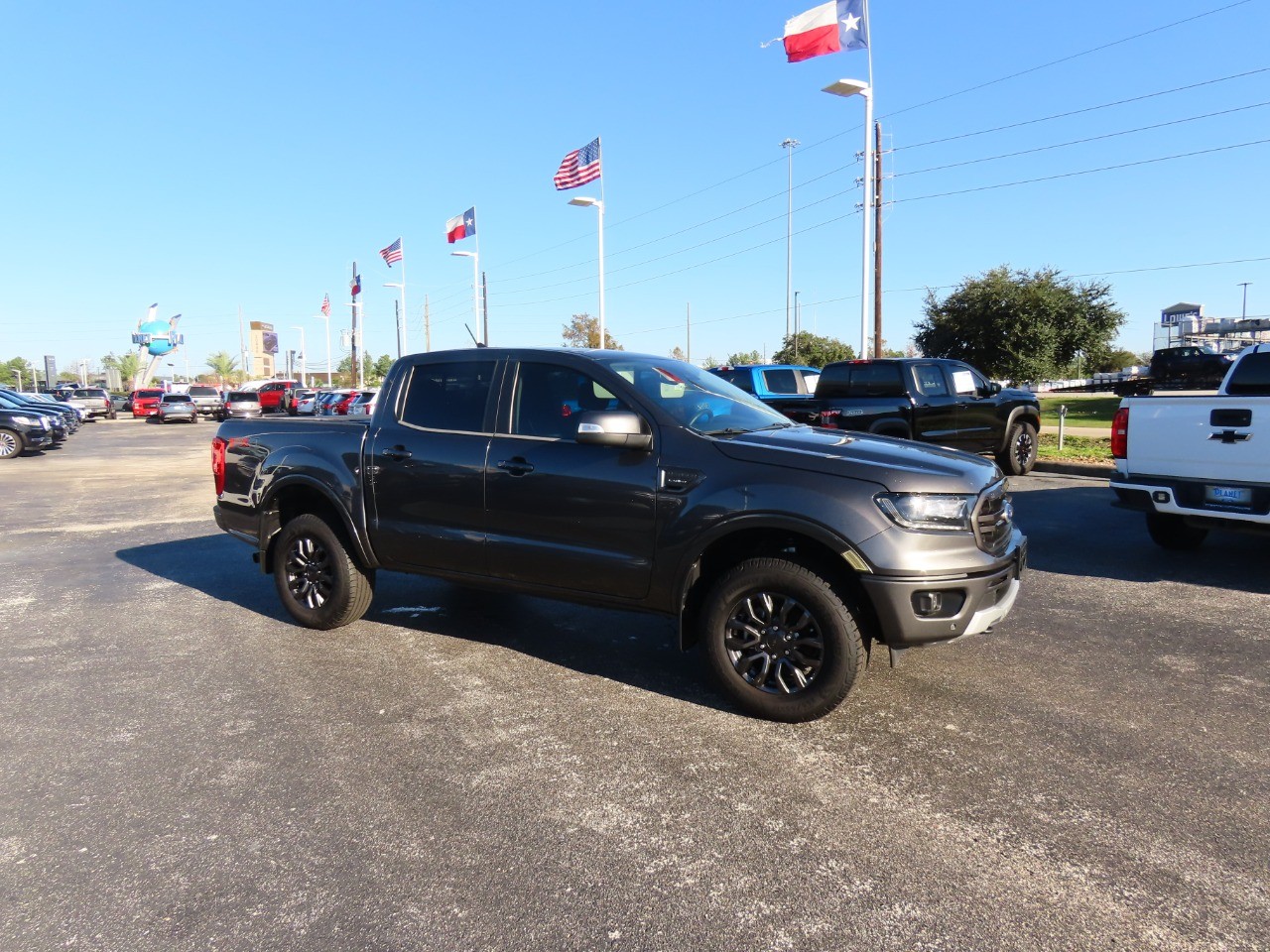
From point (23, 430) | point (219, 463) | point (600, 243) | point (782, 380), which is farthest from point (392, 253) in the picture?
point (219, 463)

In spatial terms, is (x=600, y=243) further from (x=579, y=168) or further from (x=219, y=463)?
(x=219, y=463)

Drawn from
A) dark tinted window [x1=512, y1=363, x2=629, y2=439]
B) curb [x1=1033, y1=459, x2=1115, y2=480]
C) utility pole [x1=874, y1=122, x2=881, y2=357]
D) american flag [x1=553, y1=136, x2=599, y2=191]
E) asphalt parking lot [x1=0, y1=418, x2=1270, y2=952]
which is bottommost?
asphalt parking lot [x1=0, y1=418, x2=1270, y2=952]

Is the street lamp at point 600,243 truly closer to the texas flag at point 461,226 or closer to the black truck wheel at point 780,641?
the texas flag at point 461,226

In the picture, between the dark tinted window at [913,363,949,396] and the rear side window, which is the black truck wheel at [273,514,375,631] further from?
the dark tinted window at [913,363,949,396]

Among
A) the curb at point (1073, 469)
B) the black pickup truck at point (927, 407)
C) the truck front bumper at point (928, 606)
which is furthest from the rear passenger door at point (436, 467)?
the curb at point (1073, 469)

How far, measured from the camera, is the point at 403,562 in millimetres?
5438

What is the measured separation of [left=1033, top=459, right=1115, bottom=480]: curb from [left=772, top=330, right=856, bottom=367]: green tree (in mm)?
34548

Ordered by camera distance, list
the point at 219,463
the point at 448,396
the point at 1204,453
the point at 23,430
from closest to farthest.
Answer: the point at 448,396 < the point at 219,463 < the point at 1204,453 < the point at 23,430

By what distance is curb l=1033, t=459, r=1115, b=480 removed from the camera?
13461 mm

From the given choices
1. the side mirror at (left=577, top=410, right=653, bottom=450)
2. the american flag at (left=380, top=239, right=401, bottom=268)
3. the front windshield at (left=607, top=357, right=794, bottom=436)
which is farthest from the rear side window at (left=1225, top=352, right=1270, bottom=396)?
the american flag at (left=380, top=239, right=401, bottom=268)

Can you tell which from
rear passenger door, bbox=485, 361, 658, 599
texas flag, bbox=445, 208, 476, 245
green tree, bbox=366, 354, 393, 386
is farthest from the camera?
green tree, bbox=366, 354, 393, 386

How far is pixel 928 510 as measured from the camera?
4.00m

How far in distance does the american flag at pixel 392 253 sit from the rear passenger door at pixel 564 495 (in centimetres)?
4337

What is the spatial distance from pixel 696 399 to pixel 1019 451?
34.3 ft
